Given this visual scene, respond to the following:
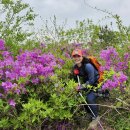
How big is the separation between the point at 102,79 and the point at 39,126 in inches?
51.4

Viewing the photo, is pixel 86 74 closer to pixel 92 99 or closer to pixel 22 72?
pixel 92 99

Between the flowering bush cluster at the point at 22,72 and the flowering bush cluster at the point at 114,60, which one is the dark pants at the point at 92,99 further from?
the flowering bush cluster at the point at 22,72

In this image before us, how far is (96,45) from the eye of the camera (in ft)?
38.3

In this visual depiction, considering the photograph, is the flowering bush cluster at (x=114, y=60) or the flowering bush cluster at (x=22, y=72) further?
the flowering bush cluster at (x=114, y=60)

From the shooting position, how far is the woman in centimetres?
762

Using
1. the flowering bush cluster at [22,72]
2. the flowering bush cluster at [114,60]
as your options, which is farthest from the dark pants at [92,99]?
the flowering bush cluster at [22,72]

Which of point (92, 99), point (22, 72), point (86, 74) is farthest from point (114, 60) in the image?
point (22, 72)

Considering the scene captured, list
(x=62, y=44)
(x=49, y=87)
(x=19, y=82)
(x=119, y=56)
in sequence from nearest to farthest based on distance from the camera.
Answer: (x=19, y=82)
(x=49, y=87)
(x=119, y=56)
(x=62, y=44)

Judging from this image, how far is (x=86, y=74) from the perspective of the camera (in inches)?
309

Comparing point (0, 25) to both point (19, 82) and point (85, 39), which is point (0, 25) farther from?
point (19, 82)

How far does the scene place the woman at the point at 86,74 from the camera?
7.62m

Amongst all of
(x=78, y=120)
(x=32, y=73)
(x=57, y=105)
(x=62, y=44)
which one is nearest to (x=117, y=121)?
(x=78, y=120)

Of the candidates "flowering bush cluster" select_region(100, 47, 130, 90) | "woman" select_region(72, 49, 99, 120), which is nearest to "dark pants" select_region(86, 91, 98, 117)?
"woman" select_region(72, 49, 99, 120)

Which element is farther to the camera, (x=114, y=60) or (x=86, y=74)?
(x=114, y=60)
